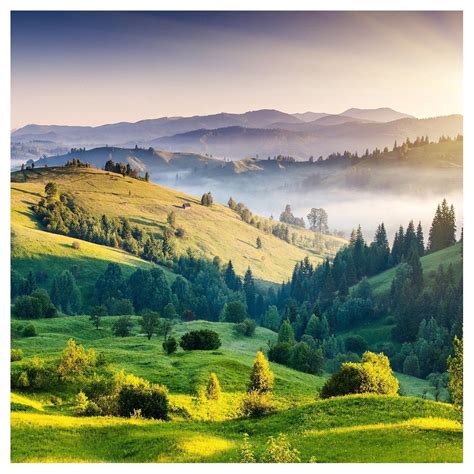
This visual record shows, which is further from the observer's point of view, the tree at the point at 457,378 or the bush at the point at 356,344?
the bush at the point at 356,344

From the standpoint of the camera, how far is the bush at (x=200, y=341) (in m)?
45.4

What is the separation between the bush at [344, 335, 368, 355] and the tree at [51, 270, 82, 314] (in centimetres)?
3274

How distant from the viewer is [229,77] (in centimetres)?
3853

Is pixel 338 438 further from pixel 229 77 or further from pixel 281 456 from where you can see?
pixel 229 77

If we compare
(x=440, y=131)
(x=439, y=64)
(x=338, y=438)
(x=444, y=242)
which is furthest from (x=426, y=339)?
(x=338, y=438)

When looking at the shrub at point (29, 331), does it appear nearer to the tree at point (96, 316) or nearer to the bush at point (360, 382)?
the tree at point (96, 316)

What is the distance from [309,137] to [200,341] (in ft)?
62.6

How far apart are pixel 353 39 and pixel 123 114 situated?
16713 millimetres

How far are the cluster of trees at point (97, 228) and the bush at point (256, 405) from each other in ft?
145

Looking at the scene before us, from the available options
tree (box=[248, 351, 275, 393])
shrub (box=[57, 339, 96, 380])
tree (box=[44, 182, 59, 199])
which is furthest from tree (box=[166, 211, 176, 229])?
tree (box=[248, 351, 275, 393])

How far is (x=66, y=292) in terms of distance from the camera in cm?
6931

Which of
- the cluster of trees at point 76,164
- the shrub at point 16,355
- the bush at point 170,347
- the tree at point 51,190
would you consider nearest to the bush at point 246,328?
the bush at point 170,347

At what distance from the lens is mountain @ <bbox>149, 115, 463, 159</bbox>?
42541 mm

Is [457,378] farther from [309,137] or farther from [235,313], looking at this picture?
[235,313]
